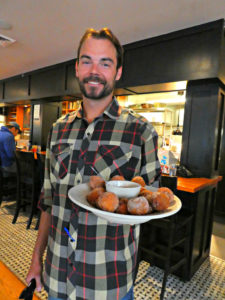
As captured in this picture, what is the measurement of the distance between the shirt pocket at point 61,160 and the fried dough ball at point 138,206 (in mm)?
410

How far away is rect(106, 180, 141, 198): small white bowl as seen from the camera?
1.89ft

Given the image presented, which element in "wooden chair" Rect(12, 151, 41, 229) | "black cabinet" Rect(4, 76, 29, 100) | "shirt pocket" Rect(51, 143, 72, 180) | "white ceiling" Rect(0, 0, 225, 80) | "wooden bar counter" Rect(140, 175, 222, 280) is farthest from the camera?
"black cabinet" Rect(4, 76, 29, 100)

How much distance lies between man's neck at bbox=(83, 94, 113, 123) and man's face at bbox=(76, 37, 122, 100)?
0.03 m

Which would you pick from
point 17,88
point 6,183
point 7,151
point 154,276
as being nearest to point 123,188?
point 154,276

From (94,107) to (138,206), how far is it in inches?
20.3

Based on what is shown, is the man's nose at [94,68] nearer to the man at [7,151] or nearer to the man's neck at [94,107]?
the man's neck at [94,107]

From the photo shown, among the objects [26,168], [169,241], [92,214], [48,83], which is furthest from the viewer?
[48,83]

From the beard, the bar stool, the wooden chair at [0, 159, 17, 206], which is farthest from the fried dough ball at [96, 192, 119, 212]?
the wooden chair at [0, 159, 17, 206]

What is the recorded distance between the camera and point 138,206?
52cm

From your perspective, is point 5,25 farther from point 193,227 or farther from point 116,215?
point 193,227

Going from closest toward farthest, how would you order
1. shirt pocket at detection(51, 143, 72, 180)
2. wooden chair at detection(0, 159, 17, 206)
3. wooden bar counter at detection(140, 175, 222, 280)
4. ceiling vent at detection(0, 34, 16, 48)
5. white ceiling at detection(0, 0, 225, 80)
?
shirt pocket at detection(51, 143, 72, 180) → white ceiling at detection(0, 0, 225, 80) → wooden bar counter at detection(140, 175, 222, 280) → ceiling vent at detection(0, 34, 16, 48) → wooden chair at detection(0, 159, 17, 206)

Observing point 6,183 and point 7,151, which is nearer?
point 7,151

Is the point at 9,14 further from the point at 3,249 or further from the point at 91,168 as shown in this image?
the point at 3,249

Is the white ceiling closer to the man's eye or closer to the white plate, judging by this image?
the man's eye
